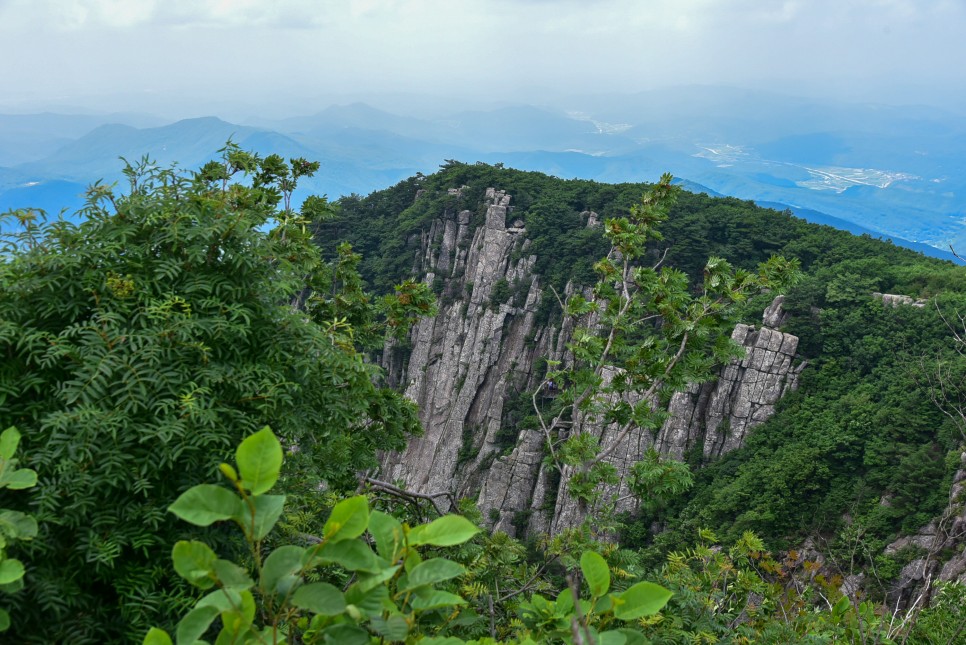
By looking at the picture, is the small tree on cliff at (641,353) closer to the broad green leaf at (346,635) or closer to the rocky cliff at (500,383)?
the broad green leaf at (346,635)

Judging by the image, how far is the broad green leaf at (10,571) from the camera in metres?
1.62

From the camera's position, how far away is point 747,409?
103 ft

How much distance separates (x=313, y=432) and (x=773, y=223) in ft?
138

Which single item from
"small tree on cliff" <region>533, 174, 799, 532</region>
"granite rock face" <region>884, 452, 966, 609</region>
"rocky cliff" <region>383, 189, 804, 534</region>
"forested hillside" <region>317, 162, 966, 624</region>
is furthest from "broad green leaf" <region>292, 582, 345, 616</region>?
"rocky cliff" <region>383, 189, 804, 534</region>

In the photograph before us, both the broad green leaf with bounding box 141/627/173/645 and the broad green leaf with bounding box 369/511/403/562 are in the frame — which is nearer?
the broad green leaf with bounding box 141/627/173/645

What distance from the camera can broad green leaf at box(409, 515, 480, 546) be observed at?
5.31 ft

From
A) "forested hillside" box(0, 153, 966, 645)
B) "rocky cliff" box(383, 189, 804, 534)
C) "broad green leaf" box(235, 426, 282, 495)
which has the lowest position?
"rocky cliff" box(383, 189, 804, 534)

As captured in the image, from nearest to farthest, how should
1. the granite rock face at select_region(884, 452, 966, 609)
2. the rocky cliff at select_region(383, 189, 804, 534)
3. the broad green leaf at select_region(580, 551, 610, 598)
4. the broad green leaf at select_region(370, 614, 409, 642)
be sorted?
the broad green leaf at select_region(370, 614, 409, 642) < the broad green leaf at select_region(580, 551, 610, 598) < the granite rock face at select_region(884, 452, 966, 609) < the rocky cliff at select_region(383, 189, 804, 534)

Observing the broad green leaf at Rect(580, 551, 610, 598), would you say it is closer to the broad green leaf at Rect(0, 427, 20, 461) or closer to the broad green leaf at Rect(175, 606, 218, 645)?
the broad green leaf at Rect(175, 606, 218, 645)

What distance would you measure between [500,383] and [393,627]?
1678 inches

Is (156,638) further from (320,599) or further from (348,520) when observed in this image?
(348,520)


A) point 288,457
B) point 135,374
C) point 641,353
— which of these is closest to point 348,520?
point 135,374

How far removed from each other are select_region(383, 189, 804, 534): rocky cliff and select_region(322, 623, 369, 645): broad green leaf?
98.4ft

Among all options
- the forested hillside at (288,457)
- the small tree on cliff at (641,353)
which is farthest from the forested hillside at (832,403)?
the forested hillside at (288,457)
